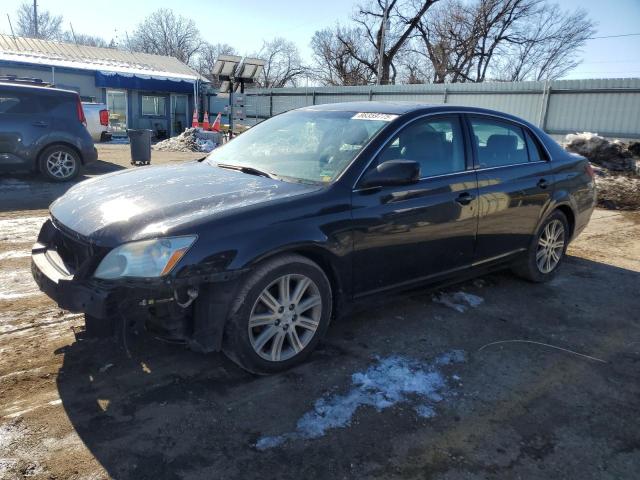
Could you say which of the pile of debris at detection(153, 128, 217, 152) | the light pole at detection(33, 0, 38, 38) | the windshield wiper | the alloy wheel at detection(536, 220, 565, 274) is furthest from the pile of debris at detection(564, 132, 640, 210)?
the light pole at detection(33, 0, 38, 38)

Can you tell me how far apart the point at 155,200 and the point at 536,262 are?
12.3ft

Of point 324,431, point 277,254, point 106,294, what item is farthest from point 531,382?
point 106,294

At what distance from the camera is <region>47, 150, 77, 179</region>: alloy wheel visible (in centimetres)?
1004

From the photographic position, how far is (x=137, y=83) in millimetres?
24875

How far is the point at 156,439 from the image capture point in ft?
8.51

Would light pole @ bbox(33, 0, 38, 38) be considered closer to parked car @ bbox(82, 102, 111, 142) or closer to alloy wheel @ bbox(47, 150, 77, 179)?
parked car @ bbox(82, 102, 111, 142)

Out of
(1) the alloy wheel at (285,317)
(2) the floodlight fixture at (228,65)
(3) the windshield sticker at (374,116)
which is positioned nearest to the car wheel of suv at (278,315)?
(1) the alloy wheel at (285,317)

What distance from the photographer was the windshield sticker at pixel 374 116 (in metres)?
3.90

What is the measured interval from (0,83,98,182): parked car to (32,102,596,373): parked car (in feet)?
22.5

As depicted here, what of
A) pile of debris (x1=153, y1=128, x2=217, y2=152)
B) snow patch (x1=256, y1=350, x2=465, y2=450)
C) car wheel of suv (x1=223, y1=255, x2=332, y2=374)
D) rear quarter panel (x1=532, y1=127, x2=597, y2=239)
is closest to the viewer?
snow patch (x1=256, y1=350, x2=465, y2=450)

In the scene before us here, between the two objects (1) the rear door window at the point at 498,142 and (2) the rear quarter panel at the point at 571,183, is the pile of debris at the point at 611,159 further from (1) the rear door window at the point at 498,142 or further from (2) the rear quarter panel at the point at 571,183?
(1) the rear door window at the point at 498,142

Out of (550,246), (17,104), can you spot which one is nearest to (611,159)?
(550,246)

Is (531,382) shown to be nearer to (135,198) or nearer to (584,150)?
(135,198)

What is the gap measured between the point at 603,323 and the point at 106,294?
390cm
